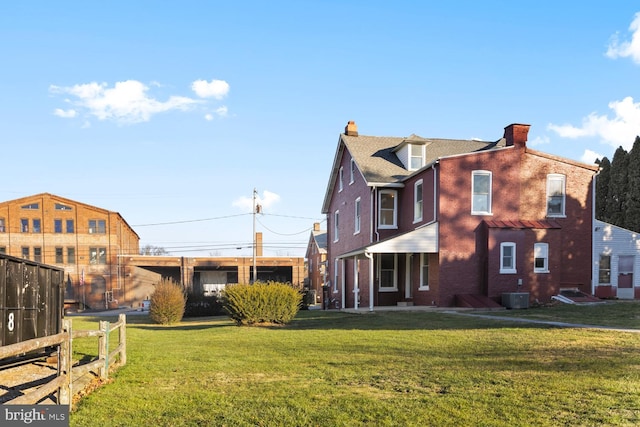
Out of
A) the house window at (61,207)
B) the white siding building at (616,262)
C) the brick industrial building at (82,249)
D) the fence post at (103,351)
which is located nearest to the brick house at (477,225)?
the white siding building at (616,262)

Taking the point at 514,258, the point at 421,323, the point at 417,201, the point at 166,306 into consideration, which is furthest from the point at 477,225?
the point at 166,306

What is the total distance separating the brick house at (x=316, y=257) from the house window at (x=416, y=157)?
26750 mm

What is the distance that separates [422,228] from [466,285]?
120 inches

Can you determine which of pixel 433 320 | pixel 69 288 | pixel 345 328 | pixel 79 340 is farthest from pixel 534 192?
pixel 69 288

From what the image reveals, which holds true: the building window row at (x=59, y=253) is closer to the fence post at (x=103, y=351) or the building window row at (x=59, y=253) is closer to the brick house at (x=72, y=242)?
the brick house at (x=72, y=242)

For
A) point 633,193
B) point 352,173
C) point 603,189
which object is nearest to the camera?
point 352,173

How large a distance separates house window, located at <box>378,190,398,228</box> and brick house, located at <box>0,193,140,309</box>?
40.3 meters

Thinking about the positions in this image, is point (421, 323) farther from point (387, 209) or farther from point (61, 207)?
point (61, 207)

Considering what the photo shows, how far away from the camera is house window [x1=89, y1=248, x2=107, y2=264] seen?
2319 inches

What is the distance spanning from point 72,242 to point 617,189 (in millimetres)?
51731

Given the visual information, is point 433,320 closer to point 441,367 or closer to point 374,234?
point 441,367

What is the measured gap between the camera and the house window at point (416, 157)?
2816 cm

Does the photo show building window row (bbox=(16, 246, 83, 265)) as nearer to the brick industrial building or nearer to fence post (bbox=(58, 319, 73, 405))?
the brick industrial building

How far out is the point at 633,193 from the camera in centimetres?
3769
